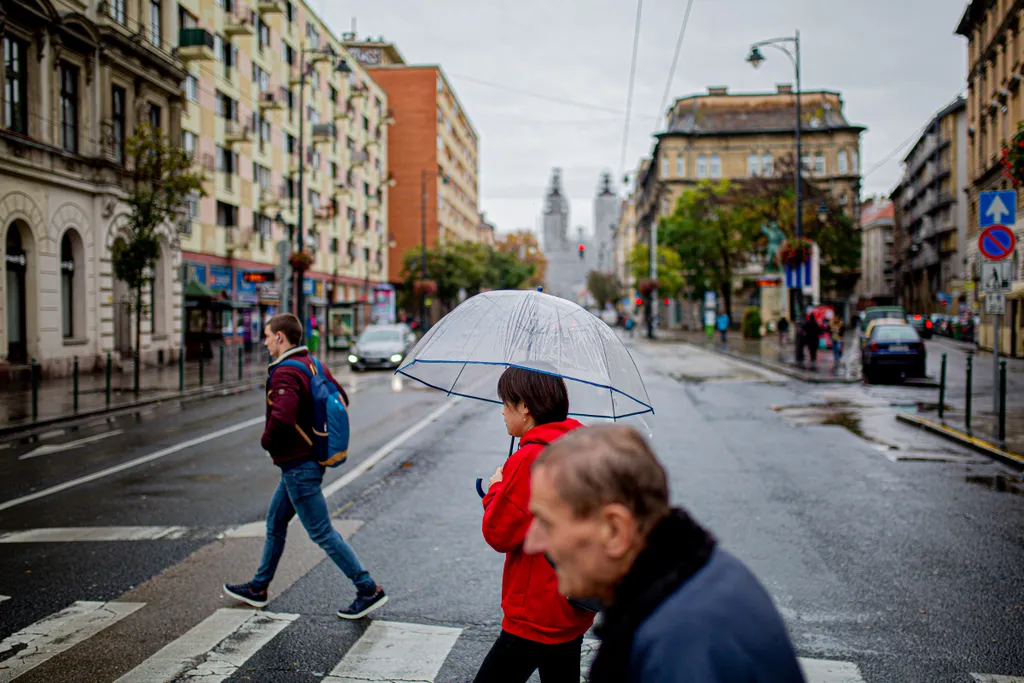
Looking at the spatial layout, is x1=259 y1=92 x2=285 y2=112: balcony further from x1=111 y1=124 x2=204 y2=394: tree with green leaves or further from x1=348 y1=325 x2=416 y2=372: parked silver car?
x1=111 y1=124 x2=204 y2=394: tree with green leaves

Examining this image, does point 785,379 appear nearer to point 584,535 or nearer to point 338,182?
point 584,535

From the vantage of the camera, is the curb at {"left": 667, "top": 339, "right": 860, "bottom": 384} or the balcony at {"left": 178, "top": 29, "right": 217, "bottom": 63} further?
the balcony at {"left": 178, "top": 29, "right": 217, "bottom": 63}

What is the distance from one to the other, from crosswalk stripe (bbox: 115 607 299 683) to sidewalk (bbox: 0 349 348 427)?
10.9 meters

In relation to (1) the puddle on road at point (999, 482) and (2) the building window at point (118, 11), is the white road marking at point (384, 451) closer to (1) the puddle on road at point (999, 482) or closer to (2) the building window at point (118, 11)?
(1) the puddle on road at point (999, 482)

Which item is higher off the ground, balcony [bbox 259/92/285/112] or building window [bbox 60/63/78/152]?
balcony [bbox 259/92/285/112]

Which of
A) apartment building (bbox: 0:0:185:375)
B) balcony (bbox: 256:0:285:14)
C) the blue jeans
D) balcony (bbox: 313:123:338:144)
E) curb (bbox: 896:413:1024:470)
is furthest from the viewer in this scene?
balcony (bbox: 313:123:338:144)

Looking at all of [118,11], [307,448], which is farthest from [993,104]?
[307,448]

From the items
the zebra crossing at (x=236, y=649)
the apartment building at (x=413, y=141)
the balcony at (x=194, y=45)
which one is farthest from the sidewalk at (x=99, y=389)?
the apartment building at (x=413, y=141)

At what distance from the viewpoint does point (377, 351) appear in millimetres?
28328

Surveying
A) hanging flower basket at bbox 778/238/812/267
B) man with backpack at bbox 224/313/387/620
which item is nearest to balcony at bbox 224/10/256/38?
hanging flower basket at bbox 778/238/812/267

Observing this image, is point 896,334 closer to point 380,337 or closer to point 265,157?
point 380,337

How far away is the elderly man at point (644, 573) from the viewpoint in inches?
55.8

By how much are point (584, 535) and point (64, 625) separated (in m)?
4.50

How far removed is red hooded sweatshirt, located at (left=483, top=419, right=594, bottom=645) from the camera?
274 cm
